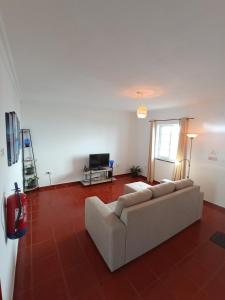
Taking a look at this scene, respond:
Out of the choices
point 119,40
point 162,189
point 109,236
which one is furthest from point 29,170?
point 119,40

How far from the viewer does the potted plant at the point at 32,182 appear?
411 cm

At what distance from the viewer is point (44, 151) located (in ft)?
14.1

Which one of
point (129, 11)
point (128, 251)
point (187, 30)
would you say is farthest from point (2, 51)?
point (128, 251)

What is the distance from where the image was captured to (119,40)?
1351 mm

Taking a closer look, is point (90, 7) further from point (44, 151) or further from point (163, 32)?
point (44, 151)

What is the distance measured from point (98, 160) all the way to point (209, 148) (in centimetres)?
316

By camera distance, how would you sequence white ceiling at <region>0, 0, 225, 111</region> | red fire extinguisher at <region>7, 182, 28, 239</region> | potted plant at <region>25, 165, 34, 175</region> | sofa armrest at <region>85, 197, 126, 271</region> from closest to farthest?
1. white ceiling at <region>0, 0, 225, 111</region>
2. red fire extinguisher at <region>7, 182, 28, 239</region>
3. sofa armrest at <region>85, 197, 126, 271</region>
4. potted plant at <region>25, 165, 34, 175</region>

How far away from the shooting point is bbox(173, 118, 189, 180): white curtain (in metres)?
4.10

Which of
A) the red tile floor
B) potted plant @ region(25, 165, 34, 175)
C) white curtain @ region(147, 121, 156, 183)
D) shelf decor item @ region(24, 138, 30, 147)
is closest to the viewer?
the red tile floor

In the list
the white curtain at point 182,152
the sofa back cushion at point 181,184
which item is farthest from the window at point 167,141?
the sofa back cushion at point 181,184

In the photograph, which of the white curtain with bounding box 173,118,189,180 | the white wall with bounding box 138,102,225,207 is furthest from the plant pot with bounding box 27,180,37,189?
the white wall with bounding box 138,102,225,207

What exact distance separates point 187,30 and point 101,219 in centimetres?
219

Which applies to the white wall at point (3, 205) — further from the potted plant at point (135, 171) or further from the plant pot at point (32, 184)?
the potted plant at point (135, 171)

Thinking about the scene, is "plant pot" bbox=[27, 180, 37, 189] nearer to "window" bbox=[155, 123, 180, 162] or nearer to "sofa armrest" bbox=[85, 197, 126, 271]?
"sofa armrest" bbox=[85, 197, 126, 271]
